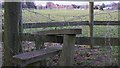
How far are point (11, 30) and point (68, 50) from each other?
32.5 inches

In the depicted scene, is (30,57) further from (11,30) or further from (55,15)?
(55,15)

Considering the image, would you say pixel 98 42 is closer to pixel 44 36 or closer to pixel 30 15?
pixel 44 36

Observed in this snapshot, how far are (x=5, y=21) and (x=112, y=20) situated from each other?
200 centimetres

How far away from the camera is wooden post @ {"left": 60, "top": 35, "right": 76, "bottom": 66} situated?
309cm

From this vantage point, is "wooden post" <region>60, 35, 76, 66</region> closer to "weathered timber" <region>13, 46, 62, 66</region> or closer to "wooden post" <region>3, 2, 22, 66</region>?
"weathered timber" <region>13, 46, 62, 66</region>

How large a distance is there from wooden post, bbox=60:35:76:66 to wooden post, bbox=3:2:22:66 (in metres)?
0.69

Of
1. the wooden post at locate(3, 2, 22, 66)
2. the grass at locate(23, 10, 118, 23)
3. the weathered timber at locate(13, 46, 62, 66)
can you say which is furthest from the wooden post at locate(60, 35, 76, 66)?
the grass at locate(23, 10, 118, 23)

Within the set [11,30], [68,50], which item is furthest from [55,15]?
[68,50]

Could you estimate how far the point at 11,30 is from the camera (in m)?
3.41

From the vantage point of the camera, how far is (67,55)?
314 cm

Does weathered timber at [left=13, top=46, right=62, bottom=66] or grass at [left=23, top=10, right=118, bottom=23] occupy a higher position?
grass at [left=23, top=10, right=118, bottom=23]

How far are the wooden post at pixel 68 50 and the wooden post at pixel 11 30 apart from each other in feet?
2.27

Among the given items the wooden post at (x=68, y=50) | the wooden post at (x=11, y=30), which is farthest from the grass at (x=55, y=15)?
the wooden post at (x=68, y=50)

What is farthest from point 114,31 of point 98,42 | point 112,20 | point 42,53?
point 42,53
